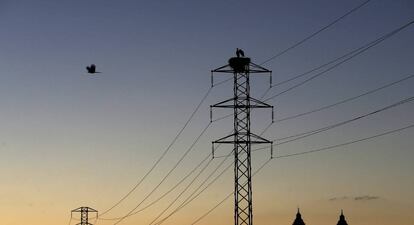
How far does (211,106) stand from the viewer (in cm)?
8362

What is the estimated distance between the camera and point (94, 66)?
10769cm

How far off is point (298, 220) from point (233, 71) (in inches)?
2956

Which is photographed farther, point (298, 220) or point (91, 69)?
point (298, 220)

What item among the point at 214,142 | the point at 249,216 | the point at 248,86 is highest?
the point at 248,86

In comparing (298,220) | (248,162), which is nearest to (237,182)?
(248,162)

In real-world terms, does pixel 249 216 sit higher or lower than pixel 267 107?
lower

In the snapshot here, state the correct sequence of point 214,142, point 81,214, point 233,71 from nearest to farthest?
1. point 214,142
2. point 233,71
3. point 81,214

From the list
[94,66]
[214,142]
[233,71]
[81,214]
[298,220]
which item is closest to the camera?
[214,142]

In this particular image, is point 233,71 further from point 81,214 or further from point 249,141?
point 81,214

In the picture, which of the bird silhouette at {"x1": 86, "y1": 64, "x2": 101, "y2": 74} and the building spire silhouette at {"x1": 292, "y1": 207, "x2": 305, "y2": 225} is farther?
the building spire silhouette at {"x1": 292, "y1": 207, "x2": 305, "y2": 225}

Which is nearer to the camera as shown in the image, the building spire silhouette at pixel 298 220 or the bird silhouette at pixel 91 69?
the bird silhouette at pixel 91 69

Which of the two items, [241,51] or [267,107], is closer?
[267,107]

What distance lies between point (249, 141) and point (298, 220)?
253 ft

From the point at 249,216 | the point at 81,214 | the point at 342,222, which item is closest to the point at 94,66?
the point at 249,216
